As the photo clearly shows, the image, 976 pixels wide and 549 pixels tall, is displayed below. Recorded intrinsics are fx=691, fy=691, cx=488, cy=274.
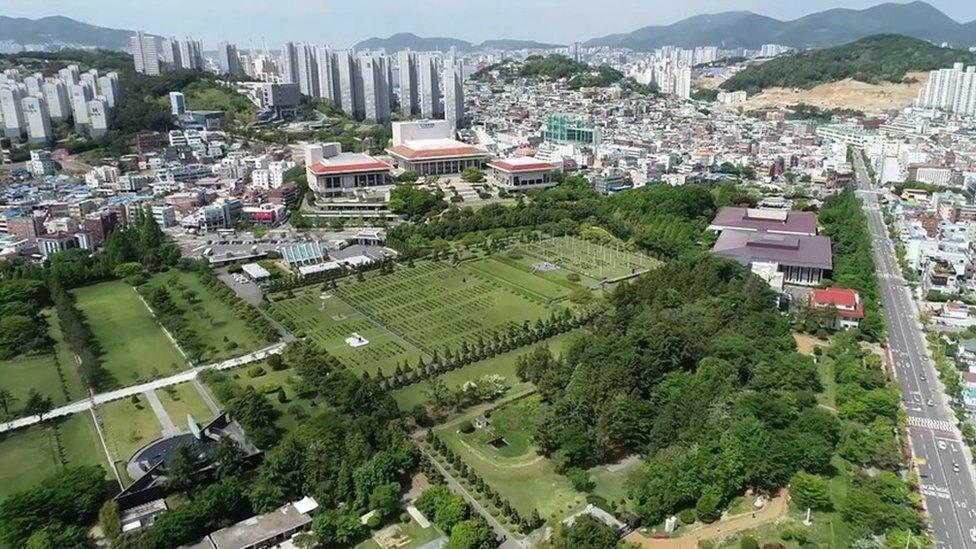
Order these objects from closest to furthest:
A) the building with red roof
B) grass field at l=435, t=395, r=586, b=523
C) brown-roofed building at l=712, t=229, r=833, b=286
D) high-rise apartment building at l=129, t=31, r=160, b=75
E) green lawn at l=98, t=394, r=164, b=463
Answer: grass field at l=435, t=395, r=586, b=523 → green lawn at l=98, t=394, r=164, b=463 → brown-roofed building at l=712, t=229, r=833, b=286 → the building with red roof → high-rise apartment building at l=129, t=31, r=160, b=75

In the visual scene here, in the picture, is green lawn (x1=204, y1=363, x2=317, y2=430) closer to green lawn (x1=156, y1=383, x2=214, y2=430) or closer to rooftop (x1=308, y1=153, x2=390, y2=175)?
green lawn (x1=156, y1=383, x2=214, y2=430)

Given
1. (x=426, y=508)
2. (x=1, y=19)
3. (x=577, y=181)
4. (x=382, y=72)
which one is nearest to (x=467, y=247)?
(x=577, y=181)

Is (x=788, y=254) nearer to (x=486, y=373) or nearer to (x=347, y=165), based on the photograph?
(x=486, y=373)

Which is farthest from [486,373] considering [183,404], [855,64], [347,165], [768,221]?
[855,64]

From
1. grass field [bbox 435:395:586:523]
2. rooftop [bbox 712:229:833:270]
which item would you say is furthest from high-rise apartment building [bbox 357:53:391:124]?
grass field [bbox 435:395:586:523]

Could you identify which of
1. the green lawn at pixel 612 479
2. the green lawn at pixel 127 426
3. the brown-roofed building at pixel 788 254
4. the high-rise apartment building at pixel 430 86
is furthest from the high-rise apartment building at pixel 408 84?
the green lawn at pixel 612 479

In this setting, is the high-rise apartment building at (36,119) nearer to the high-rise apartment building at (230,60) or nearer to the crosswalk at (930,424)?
the high-rise apartment building at (230,60)
